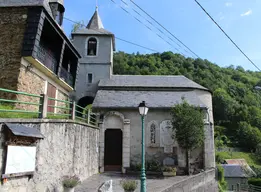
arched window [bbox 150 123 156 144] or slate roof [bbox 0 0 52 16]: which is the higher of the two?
slate roof [bbox 0 0 52 16]

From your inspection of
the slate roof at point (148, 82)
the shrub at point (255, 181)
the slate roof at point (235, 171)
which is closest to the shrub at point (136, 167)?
the slate roof at point (148, 82)

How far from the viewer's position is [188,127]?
16.4 meters

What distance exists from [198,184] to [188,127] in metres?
3.70

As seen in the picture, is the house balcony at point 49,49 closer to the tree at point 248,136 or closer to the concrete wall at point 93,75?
the concrete wall at point 93,75

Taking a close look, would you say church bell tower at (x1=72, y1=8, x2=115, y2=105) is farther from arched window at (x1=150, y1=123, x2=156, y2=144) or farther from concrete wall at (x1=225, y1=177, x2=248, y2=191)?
concrete wall at (x1=225, y1=177, x2=248, y2=191)

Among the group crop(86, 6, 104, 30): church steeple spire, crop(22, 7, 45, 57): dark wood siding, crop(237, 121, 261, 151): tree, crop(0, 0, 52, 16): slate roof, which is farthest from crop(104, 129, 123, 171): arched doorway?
crop(237, 121, 261, 151): tree

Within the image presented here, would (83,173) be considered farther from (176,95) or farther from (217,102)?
(217,102)

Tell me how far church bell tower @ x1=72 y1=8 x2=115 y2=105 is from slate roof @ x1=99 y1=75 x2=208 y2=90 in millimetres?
1433

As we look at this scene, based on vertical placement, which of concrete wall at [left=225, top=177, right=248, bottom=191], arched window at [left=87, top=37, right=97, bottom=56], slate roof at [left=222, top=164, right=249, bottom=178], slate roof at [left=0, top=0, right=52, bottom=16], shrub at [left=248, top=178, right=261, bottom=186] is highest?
arched window at [left=87, top=37, right=97, bottom=56]

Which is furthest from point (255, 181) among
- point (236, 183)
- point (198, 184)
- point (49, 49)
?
point (49, 49)

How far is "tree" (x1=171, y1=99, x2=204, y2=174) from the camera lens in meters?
16.5

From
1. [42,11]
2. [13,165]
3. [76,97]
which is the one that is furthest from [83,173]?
[76,97]

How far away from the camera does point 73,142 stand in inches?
448

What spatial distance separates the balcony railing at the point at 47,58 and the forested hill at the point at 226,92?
122 ft
